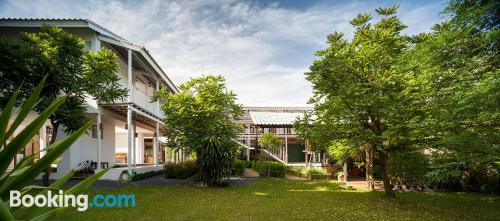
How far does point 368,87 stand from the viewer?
8.96 meters

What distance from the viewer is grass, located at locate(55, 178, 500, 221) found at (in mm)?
7419

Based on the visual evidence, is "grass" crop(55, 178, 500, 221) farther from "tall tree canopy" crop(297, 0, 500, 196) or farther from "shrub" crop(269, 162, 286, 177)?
"shrub" crop(269, 162, 286, 177)

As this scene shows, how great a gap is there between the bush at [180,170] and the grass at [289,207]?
496 cm

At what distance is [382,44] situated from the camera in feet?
30.5

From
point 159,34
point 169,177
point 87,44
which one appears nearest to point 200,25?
point 159,34

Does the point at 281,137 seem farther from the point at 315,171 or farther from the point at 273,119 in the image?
the point at 315,171

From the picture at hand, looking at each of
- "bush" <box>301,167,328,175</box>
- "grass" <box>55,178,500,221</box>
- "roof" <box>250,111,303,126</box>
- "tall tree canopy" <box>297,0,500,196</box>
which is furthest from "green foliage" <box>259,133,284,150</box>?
"tall tree canopy" <box>297,0,500,196</box>

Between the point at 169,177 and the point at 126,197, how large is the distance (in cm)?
724

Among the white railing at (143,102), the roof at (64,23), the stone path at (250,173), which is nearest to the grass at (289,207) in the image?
the white railing at (143,102)

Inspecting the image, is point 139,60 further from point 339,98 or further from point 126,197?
point 339,98

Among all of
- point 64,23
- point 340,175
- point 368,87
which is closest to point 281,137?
point 340,175

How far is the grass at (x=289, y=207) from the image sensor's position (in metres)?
7.42

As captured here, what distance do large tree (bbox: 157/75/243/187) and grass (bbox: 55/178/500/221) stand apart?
6.01 feet

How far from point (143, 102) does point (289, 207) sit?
12.1 metres
